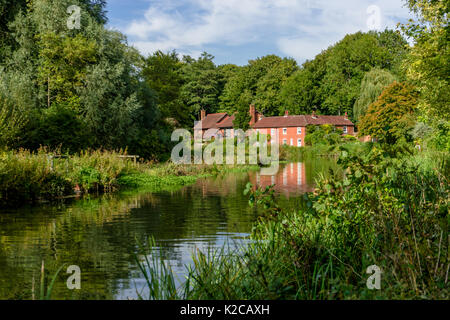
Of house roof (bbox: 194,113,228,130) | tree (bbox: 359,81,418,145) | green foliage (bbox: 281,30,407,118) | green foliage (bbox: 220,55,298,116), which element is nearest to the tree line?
tree (bbox: 359,81,418,145)

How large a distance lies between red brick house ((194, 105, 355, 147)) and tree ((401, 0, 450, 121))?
147 ft

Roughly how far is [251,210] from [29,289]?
9058mm

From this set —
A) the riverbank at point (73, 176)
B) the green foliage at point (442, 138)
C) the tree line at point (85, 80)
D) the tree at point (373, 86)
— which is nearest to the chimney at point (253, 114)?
the tree at point (373, 86)

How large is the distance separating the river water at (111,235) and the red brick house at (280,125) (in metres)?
49.8

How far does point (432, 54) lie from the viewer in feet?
55.6

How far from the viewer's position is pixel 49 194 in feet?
58.7

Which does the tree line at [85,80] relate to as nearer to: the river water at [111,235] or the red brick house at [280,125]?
the river water at [111,235]

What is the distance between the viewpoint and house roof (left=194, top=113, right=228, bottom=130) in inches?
3039

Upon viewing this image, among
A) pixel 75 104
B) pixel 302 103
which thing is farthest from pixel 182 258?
pixel 302 103

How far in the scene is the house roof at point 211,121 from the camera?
77194mm

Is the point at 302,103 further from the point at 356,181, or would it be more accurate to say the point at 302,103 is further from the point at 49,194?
the point at 356,181

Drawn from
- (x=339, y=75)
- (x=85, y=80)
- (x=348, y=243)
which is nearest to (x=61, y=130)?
(x=85, y=80)

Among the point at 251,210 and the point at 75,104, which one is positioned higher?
the point at 75,104
